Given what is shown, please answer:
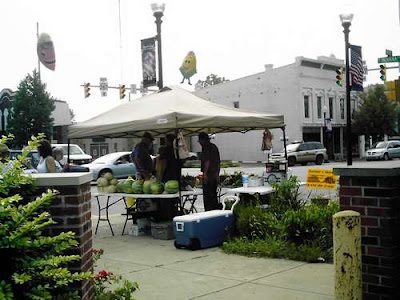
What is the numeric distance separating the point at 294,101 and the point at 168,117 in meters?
37.9

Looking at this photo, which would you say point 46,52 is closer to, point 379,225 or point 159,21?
point 159,21

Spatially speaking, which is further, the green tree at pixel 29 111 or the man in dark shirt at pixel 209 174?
the green tree at pixel 29 111

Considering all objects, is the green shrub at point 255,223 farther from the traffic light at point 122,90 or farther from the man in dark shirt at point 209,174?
the traffic light at point 122,90

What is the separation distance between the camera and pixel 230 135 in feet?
168

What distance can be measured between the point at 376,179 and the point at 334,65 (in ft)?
159

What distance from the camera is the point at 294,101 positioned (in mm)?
46031

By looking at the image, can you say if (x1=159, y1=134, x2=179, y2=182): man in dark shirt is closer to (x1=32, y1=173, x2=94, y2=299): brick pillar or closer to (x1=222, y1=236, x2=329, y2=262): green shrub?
(x1=222, y1=236, x2=329, y2=262): green shrub

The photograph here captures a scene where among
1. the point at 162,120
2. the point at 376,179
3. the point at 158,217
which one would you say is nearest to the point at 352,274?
the point at 376,179

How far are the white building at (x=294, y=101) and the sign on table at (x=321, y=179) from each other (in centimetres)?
3554

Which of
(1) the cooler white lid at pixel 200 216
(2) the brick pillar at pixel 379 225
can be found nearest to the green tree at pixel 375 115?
(1) the cooler white lid at pixel 200 216

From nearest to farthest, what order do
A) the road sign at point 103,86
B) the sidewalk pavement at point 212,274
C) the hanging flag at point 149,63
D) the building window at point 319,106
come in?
1. the sidewalk pavement at point 212,274
2. the hanging flag at point 149,63
3. the road sign at point 103,86
4. the building window at point 319,106

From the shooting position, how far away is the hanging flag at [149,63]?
16078 mm

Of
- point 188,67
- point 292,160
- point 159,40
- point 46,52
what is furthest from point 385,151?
point 159,40

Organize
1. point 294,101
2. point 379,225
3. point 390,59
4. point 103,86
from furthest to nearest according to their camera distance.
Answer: point 294,101, point 103,86, point 390,59, point 379,225
